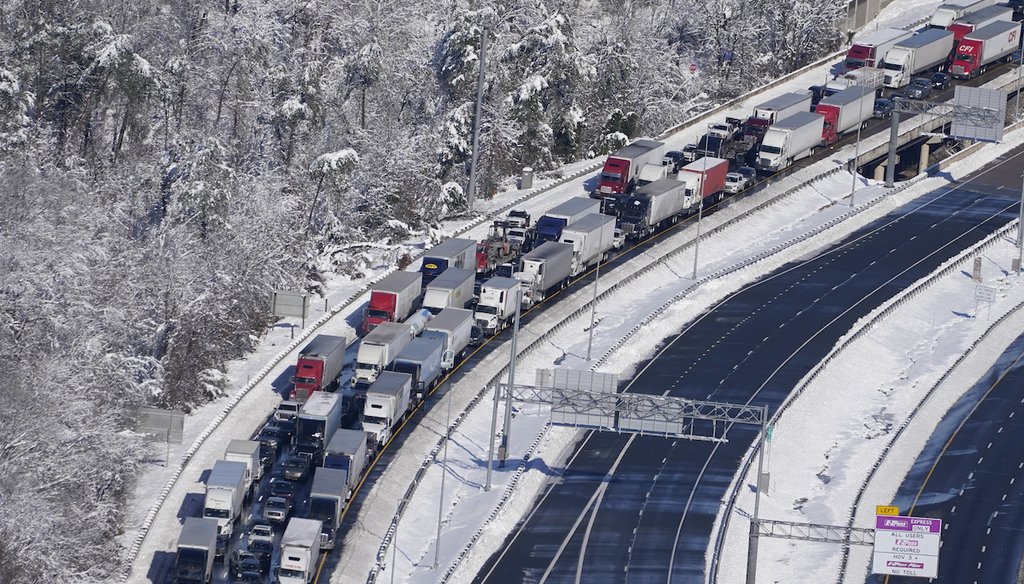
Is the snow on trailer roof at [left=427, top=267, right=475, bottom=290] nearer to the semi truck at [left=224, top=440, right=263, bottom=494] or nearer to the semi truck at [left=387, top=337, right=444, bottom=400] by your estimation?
the semi truck at [left=387, top=337, right=444, bottom=400]

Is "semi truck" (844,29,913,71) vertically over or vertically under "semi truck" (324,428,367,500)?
over

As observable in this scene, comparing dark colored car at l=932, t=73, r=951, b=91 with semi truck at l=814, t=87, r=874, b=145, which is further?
dark colored car at l=932, t=73, r=951, b=91

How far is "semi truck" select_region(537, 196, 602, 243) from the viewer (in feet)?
376

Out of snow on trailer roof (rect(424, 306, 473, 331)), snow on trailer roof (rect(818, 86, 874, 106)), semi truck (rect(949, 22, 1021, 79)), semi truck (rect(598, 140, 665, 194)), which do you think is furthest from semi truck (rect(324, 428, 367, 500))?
semi truck (rect(949, 22, 1021, 79))

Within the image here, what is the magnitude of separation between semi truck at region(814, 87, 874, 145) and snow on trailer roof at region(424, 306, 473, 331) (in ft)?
150

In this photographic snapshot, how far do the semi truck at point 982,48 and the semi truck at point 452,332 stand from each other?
221 ft

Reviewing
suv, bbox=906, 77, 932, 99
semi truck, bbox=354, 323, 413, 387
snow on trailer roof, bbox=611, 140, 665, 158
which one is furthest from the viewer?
suv, bbox=906, 77, 932, 99

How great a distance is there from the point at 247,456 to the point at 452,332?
16.2m

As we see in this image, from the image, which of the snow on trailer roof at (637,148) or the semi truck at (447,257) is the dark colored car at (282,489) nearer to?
the semi truck at (447,257)

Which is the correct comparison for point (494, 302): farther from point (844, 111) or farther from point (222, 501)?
point (844, 111)

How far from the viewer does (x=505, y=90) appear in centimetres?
13612

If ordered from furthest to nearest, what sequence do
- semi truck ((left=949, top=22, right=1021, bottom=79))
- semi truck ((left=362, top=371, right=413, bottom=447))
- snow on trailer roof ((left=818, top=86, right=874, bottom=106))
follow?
semi truck ((left=949, top=22, right=1021, bottom=79)) → snow on trailer roof ((left=818, top=86, right=874, bottom=106)) → semi truck ((left=362, top=371, right=413, bottom=447))

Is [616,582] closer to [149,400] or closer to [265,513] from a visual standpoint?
[265,513]

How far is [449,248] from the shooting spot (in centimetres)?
10956
